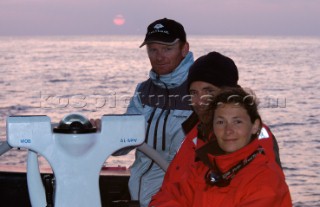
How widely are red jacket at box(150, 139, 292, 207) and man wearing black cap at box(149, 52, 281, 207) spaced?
1.2 inches

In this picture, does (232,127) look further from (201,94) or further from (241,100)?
(201,94)

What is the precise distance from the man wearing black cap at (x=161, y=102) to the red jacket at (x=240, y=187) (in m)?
0.76

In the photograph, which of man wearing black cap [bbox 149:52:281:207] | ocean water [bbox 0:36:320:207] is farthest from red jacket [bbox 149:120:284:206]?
ocean water [bbox 0:36:320:207]

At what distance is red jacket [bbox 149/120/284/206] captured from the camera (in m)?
2.31

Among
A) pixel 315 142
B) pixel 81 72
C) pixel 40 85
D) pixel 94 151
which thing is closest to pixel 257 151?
pixel 94 151

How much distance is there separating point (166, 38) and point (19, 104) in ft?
49.2

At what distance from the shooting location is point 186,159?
2516 mm

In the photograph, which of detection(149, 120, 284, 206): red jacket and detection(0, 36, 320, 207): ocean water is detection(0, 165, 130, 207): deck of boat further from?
detection(0, 36, 320, 207): ocean water

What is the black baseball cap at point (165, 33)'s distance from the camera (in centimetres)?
328

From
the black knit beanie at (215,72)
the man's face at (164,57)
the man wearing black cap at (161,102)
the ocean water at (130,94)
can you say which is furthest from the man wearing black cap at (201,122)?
the ocean water at (130,94)

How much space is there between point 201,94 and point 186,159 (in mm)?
317

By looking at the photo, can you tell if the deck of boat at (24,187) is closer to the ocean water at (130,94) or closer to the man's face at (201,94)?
the man's face at (201,94)

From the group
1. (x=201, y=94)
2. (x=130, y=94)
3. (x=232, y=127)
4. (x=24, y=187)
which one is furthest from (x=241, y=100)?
(x=130, y=94)

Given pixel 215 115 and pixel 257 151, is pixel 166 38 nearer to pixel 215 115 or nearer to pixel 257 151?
pixel 215 115
